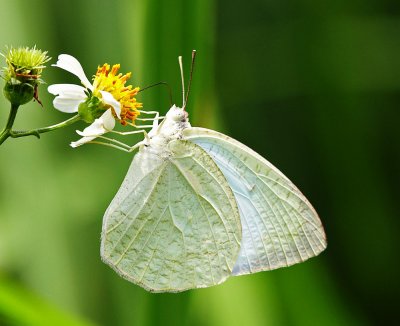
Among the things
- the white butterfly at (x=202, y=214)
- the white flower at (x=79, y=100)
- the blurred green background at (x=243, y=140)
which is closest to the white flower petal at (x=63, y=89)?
the white flower at (x=79, y=100)

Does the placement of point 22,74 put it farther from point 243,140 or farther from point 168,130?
point 243,140

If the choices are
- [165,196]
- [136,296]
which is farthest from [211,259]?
[136,296]

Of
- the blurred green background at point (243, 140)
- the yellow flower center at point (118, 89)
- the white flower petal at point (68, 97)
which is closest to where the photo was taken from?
the white flower petal at point (68, 97)

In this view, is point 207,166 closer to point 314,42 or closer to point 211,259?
point 211,259

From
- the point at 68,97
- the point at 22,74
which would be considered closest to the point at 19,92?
the point at 22,74

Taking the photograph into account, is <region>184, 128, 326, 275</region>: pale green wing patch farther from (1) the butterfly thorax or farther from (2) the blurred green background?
(2) the blurred green background

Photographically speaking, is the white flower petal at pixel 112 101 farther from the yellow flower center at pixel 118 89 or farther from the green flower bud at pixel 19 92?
the green flower bud at pixel 19 92
